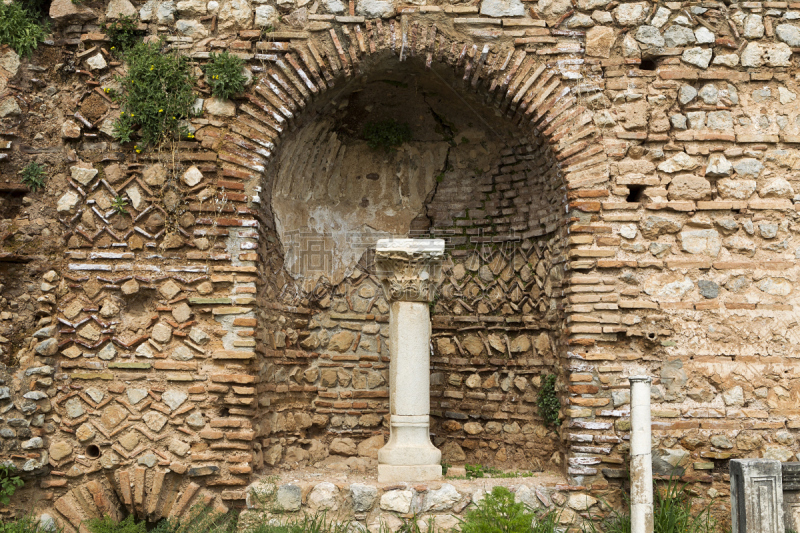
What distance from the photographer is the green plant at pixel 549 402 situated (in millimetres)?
5570

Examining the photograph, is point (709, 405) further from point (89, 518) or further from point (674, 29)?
point (89, 518)

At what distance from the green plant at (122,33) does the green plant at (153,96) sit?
4.1 inches

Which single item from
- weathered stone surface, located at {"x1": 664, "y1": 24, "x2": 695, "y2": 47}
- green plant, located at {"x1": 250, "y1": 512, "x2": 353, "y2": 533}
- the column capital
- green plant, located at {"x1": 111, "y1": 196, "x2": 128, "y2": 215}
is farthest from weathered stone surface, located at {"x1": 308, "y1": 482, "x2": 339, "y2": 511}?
weathered stone surface, located at {"x1": 664, "y1": 24, "x2": 695, "y2": 47}

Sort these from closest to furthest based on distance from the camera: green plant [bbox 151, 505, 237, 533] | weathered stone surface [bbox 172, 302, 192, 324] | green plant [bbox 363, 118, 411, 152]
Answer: green plant [bbox 151, 505, 237, 533], weathered stone surface [bbox 172, 302, 192, 324], green plant [bbox 363, 118, 411, 152]

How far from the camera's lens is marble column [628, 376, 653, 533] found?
4492 millimetres

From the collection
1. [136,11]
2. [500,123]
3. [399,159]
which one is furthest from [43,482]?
[500,123]

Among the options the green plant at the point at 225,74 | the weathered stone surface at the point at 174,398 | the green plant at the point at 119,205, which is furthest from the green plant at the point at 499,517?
the green plant at the point at 225,74

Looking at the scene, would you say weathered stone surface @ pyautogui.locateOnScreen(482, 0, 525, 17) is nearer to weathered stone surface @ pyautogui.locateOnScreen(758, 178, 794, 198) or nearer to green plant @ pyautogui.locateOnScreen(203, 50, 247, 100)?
green plant @ pyautogui.locateOnScreen(203, 50, 247, 100)

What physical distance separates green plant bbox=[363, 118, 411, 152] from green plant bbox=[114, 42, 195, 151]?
1.78m

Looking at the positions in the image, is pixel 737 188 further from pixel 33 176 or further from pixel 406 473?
pixel 33 176

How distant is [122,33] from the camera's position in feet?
17.6

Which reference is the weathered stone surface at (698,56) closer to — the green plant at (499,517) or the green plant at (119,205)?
the green plant at (499,517)

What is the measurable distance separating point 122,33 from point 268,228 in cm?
189

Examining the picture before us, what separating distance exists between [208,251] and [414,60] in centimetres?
222
